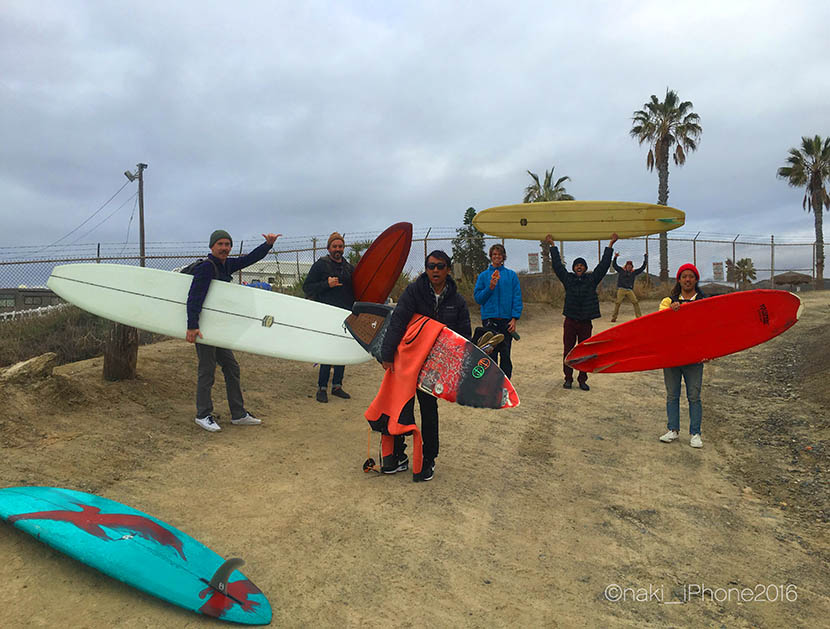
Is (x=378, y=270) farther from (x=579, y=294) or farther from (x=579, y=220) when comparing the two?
(x=579, y=220)

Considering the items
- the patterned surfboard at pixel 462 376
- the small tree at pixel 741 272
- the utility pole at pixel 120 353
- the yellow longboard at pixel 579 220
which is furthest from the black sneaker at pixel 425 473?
the small tree at pixel 741 272

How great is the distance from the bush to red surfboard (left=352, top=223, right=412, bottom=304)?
10.1 feet

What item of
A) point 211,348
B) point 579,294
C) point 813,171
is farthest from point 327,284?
point 813,171

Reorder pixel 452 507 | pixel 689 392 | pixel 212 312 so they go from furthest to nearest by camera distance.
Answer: pixel 212 312
pixel 689 392
pixel 452 507

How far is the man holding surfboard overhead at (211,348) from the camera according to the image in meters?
4.38

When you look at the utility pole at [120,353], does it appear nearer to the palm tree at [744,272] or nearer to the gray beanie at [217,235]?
the gray beanie at [217,235]

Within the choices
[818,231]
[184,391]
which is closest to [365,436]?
[184,391]

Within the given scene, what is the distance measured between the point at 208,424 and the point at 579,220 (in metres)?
6.02

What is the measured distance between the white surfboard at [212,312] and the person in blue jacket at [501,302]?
152 centimetres

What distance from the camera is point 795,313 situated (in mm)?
4875

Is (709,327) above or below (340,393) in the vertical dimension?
above

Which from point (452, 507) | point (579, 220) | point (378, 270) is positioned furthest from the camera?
point (579, 220)

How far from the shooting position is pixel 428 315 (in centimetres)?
367

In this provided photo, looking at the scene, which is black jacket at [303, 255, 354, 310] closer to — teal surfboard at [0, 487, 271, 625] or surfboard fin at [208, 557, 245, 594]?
teal surfboard at [0, 487, 271, 625]
